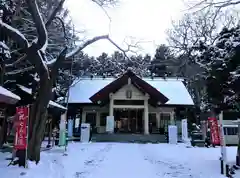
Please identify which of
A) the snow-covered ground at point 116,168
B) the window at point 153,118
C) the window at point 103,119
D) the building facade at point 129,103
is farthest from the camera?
the window at point 153,118

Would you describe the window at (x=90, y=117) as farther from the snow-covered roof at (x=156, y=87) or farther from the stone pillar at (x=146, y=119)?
the stone pillar at (x=146, y=119)

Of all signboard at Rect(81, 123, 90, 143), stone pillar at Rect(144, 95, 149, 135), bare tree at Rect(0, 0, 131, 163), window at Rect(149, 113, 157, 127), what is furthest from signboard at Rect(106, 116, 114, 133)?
bare tree at Rect(0, 0, 131, 163)

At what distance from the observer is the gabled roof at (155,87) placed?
25.4m

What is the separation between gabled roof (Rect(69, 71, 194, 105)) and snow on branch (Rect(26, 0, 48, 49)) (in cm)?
1499

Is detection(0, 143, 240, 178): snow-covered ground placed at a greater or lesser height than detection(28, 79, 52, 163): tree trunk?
lesser

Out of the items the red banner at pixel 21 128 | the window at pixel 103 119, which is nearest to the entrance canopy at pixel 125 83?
the window at pixel 103 119

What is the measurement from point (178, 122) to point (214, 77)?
53.2 ft

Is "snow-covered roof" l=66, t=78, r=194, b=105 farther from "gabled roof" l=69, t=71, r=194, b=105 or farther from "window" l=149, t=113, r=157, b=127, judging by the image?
"window" l=149, t=113, r=157, b=127

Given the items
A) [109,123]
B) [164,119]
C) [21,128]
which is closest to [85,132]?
[109,123]

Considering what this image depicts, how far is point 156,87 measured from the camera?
2817 centimetres

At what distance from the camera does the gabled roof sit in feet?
83.5

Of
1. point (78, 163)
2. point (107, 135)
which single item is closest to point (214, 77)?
point (78, 163)

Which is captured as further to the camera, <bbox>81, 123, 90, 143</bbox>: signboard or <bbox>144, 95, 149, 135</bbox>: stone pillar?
<bbox>144, 95, 149, 135</bbox>: stone pillar

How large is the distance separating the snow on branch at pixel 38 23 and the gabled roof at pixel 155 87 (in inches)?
590
